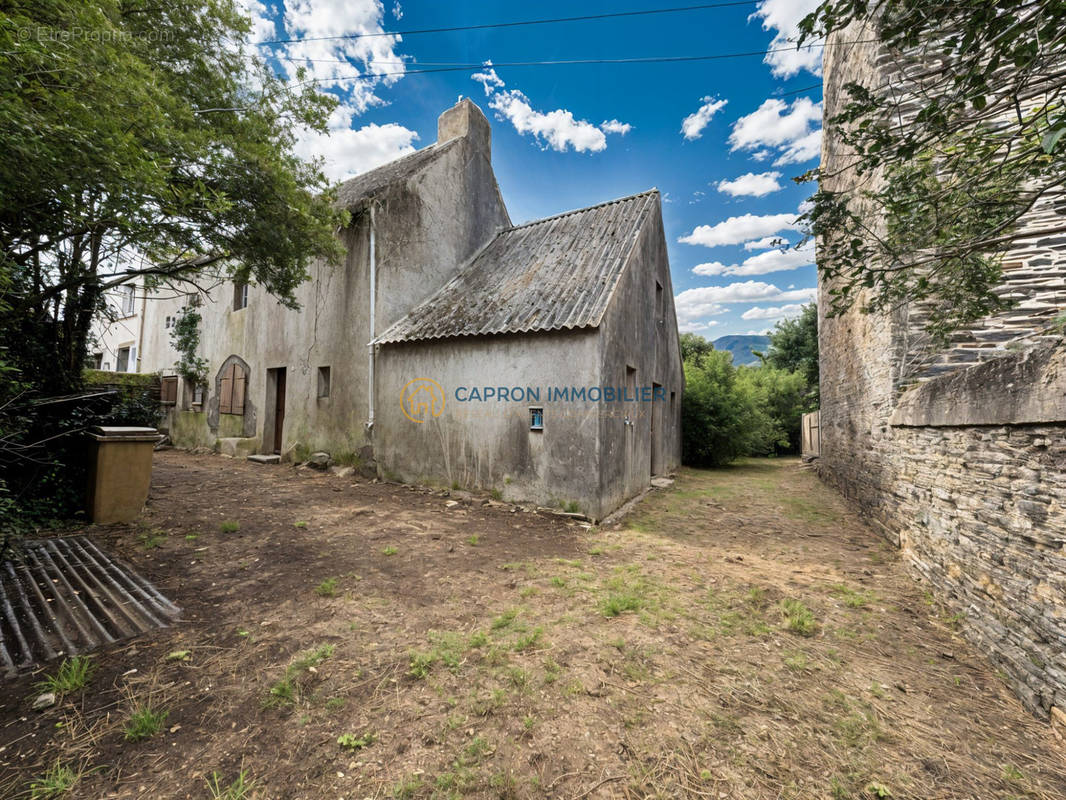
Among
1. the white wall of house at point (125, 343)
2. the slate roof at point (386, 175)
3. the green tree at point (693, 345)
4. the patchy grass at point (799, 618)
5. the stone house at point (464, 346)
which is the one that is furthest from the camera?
the green tree at point (693, 345)

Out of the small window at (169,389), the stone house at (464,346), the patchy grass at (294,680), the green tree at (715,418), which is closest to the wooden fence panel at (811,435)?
the green tree at (715,418)

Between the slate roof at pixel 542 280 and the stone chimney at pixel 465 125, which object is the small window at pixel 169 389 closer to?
the slate roof at pixel 542 280

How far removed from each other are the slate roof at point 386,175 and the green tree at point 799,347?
1873 cm

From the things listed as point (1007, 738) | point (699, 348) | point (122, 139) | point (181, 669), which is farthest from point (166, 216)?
point (699, 348)

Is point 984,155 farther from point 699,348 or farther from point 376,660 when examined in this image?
point 699,348

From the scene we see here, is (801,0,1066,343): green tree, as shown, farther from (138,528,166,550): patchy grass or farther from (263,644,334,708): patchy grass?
(138,528,166,550): patchy grass

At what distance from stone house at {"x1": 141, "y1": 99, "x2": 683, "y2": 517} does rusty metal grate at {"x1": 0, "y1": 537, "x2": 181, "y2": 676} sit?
4.73 m

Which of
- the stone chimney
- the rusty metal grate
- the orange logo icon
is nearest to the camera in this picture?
the rusty metal grate

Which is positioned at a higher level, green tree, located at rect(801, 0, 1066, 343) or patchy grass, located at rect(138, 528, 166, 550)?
green tree, located at rect(801, 0, 1066, 343)

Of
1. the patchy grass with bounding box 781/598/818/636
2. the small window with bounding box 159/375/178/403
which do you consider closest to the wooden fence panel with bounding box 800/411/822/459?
the patchy grass with bounding box 781/598/818/636

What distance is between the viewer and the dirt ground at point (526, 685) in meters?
2.05

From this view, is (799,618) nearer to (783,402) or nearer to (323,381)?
(323,381)

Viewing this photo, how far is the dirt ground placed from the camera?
6.74 feet

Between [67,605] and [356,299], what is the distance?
7.07 m
